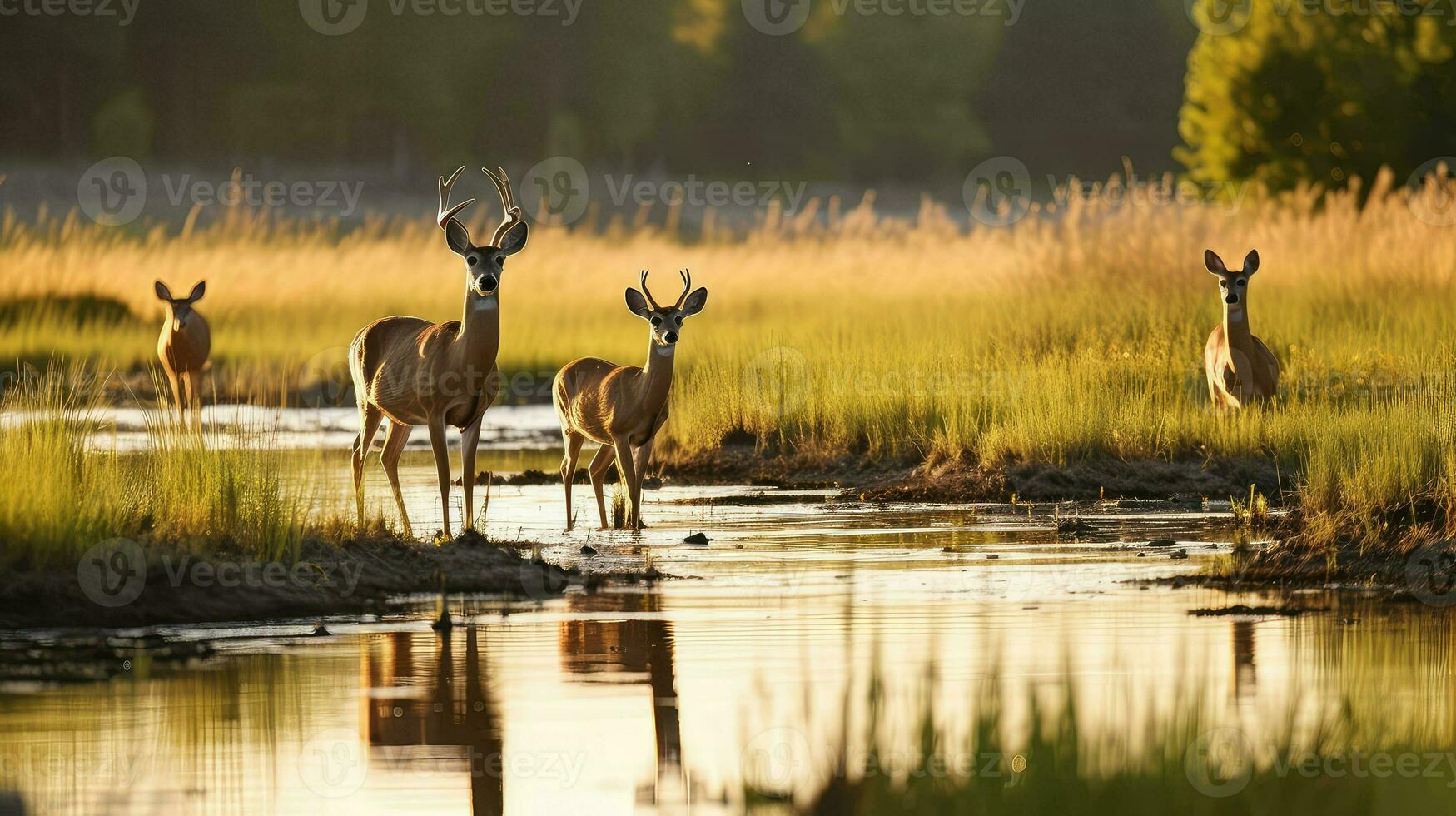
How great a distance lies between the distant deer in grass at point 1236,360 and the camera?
19766 mm

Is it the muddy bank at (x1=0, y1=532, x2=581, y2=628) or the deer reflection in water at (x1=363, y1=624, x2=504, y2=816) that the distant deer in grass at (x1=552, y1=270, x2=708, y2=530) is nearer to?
the muddy bank at (x1=0, y1=532, x2=581, y2=628)

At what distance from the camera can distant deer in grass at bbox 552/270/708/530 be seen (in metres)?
16.5

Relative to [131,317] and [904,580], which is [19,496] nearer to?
[904,580]

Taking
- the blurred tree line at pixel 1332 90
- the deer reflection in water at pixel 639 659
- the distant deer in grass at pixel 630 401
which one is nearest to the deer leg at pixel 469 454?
the distant deer in grass at pixel 630 401

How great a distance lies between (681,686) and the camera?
9.80 metres

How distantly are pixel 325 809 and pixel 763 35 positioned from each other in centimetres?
9045

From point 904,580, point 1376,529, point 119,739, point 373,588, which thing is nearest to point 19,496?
point 373,588

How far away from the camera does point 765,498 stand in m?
18.9

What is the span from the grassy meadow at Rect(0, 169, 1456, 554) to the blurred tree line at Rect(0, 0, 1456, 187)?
35184 mm

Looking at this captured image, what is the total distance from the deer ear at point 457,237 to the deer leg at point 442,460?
108 centimetres

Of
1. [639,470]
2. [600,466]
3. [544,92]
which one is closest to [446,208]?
[639,470]

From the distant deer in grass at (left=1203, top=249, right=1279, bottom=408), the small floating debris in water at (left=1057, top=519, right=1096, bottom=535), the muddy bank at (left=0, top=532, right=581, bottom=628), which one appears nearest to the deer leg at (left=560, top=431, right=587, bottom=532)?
the muddy bank at (left=0, top=532, right=581, bottom=628)

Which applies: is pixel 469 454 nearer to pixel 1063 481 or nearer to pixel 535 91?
pixel 1063 481

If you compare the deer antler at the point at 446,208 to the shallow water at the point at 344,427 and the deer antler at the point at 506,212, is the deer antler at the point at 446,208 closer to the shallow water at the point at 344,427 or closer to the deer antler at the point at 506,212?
the deer antler at the point at 506,212
